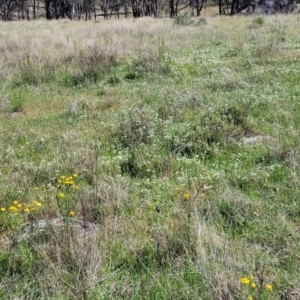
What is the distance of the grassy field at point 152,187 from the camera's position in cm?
255

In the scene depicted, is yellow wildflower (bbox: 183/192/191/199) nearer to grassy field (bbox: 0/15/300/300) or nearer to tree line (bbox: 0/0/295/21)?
grassy field (bbox: 0/15/300/300)

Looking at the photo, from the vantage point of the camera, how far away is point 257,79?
7.57 meters

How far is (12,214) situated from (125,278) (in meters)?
1.24

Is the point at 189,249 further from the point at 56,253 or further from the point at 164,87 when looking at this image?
the point at 164,87

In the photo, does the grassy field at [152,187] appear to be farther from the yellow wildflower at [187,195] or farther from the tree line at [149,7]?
the tree line at [149,7]

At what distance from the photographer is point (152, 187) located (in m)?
3.86

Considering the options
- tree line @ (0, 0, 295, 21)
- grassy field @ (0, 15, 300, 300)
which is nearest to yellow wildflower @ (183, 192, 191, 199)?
grassy field @ (0, 15, 300, 300)

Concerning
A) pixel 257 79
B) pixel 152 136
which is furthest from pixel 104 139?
pixel 257 79

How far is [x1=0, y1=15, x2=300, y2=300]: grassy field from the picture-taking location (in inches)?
100

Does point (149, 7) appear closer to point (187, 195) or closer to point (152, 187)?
point (152, 187)

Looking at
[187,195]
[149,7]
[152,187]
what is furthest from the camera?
[149,7]

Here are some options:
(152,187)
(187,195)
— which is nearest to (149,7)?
(152,187)

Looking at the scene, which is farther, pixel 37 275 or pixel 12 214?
pixel 12 214

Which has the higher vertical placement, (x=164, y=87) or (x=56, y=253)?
(x=164, y=87)
